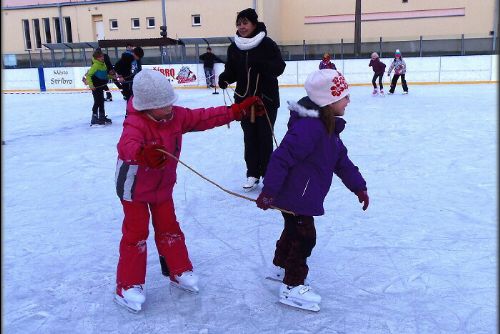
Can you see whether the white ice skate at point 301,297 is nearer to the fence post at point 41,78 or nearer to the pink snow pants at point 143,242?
the pink snow pants at point 143,242

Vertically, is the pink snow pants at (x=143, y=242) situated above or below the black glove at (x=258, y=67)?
below

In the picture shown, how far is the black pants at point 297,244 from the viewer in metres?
2.21

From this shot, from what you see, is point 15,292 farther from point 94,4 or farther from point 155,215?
point 94,4

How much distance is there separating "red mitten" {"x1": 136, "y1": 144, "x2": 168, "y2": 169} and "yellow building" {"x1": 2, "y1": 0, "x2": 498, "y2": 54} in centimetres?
2496

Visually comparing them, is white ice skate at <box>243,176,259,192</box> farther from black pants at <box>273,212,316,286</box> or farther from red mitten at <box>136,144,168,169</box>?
red mitten at <box>136,144,168,169</box>

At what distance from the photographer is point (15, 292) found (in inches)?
97.9

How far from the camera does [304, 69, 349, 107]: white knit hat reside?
6.81 ft

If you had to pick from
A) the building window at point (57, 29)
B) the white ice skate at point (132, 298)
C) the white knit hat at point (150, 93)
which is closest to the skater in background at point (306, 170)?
the white knit hat at point (150, 93)

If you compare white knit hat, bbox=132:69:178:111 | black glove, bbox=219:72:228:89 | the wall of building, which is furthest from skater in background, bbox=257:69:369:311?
the wall of building

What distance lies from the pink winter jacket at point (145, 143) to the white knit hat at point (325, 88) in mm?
571

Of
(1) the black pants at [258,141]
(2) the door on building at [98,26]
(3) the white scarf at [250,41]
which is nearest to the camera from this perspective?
(3) the white scarf at [250,41]

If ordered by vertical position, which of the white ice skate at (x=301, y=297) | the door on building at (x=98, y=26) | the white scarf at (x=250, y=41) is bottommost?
the white ice skate at (x=301, y=297)

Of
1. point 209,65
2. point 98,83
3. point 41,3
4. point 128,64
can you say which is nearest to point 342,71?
point 209,65

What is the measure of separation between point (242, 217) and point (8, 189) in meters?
2.40
